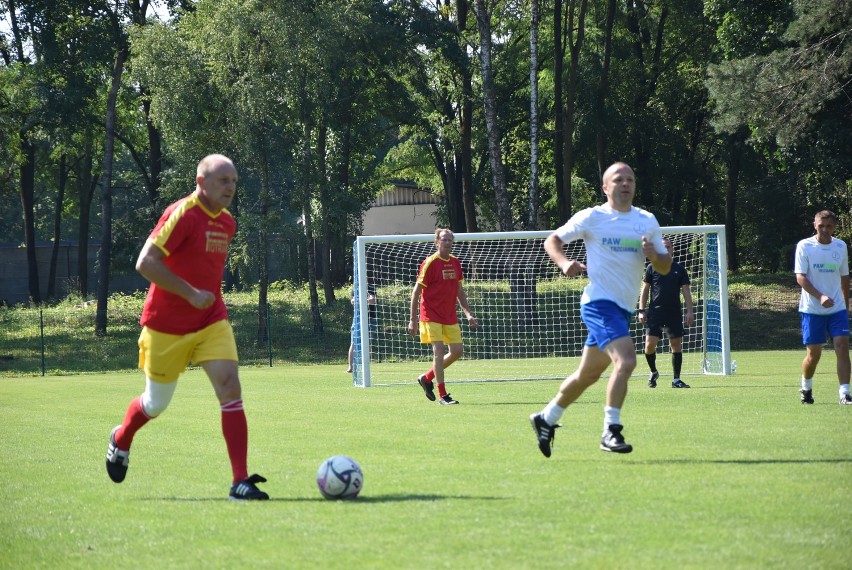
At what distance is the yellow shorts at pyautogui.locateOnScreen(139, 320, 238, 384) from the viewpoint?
6.70 metres

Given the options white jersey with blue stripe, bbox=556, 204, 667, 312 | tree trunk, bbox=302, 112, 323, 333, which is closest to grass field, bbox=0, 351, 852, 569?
white jersey with blue stripe, bbox=556, 204, 667, 312

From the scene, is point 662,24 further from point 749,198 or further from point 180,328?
point 180,328

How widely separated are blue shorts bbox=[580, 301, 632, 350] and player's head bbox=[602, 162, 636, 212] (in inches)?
30.1

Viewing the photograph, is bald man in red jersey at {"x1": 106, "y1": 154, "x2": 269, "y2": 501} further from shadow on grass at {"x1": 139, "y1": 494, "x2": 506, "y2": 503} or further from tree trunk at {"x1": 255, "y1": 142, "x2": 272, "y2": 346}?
tree trunk at {"x1": 255, "y1": 142, "x2": 272, "y2": 346}

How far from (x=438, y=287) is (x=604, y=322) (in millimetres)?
6145

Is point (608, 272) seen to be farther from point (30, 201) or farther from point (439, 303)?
point (30, 201)

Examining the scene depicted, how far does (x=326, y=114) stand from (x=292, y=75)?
2.59m

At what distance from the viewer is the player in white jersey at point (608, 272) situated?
768 centimetres

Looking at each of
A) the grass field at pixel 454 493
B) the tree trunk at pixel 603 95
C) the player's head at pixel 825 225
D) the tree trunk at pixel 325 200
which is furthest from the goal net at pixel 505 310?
the tree trunk at pixel 603 95

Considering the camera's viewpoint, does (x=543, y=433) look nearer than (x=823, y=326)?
Yes

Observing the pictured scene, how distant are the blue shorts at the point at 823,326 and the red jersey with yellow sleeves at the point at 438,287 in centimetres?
443

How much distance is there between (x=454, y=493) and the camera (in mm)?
6367

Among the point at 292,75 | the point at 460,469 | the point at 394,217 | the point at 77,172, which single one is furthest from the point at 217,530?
the point at 394,217

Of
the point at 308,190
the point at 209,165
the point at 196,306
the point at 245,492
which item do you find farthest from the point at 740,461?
the point at 308,190
